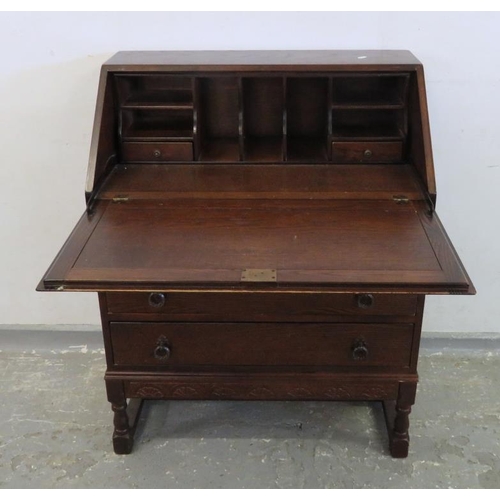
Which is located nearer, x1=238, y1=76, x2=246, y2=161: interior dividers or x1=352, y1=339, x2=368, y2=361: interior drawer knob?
x1=352, y1=339, x2=368, y2=361: interior drawer knob

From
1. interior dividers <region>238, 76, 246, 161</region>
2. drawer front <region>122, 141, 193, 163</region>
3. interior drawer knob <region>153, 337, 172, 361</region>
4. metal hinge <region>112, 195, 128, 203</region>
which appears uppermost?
interior dividers <region>238, 76, 246, 161</region>

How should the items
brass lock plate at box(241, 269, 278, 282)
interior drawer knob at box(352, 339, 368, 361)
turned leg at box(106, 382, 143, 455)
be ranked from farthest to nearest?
turned leg at box(106, 382, 143, 455), interior drawer knob at box(352, 339, 368, 361), brass lock plate at box(241, 269, 278, 282)

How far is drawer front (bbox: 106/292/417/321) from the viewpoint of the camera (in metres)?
1.64

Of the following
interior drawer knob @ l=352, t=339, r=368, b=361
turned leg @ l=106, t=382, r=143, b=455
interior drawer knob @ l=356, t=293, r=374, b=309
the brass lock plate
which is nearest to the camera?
the brass lock plate

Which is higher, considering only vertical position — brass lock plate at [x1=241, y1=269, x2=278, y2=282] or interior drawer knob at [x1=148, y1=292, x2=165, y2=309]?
brass lock plate at [x1=241, y1=269, x2=278, y2=282]

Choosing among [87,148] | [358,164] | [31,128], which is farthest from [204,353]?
[31,128]

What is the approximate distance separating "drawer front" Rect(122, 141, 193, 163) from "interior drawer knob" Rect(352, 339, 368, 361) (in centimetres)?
74

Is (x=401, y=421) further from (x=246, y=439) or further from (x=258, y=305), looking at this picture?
(x=258, y=305)

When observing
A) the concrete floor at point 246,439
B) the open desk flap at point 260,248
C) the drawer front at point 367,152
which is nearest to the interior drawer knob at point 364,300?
the open desk flap at point 260,248

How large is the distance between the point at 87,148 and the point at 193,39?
53cm

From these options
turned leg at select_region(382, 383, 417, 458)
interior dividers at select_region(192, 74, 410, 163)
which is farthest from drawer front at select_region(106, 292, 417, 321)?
interior dividers at select_region(192, 74, 410, 163)

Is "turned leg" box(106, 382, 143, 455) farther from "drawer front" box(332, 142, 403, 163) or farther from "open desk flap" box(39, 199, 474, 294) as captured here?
"drawer front" box(332, 142, 403, 163)

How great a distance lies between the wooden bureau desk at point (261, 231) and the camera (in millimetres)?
1499

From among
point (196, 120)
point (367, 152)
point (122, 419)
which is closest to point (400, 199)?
point (367, 152)
